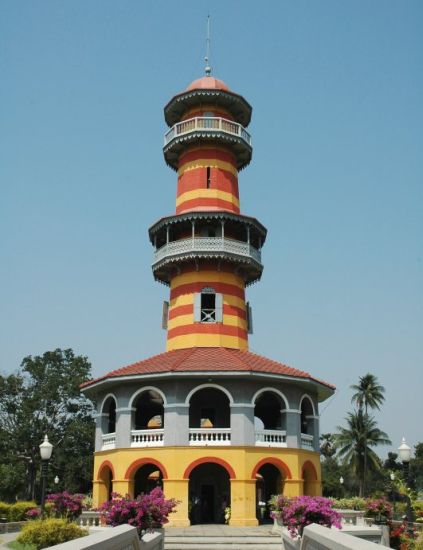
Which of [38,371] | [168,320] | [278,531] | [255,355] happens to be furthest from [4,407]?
[278,531]

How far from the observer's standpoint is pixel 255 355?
33594 millimetres

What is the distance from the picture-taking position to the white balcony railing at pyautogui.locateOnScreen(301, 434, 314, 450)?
31594mm

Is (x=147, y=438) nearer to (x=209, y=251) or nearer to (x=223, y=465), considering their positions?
(x=223, y=465)

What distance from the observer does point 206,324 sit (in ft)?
111

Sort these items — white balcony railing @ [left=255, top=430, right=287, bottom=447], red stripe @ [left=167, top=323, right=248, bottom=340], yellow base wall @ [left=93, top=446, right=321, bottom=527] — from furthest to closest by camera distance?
red stripe @ [left=167, top=323, right=248, bottom=340] < white balcony railing @ [left=255, top=430, right=287, bottom=447] < yellow base wall @ [left=93, top=446, right=321, bottom=527]

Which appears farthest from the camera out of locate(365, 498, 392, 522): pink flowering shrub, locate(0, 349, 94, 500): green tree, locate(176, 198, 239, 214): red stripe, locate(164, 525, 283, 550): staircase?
locate(0, 349, 94, 500): green tree

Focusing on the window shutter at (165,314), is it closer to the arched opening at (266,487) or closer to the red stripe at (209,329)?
the red stripe at (209,329)

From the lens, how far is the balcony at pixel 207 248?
→ 33.8 meters

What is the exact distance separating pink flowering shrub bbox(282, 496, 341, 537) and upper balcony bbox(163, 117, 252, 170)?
23.0 metres

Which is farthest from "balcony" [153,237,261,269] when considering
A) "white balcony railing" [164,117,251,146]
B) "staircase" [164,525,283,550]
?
"staircase" [164,525,283,550]

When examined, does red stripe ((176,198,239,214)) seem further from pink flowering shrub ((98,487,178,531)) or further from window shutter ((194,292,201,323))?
pink flowering shrub ((98,487,178,531))

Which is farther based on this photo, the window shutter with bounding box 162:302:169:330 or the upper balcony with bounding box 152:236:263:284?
the window shutter with bounding box 162:302:169:330

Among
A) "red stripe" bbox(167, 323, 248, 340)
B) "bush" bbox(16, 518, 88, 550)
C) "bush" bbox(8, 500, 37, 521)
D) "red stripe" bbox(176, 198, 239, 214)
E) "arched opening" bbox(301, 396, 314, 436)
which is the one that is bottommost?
"bush" bbox(8, 500, 37, 521)

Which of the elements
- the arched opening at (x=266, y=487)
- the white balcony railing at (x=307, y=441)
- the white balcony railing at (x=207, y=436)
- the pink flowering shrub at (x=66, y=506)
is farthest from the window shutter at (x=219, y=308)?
the pink flowering shrub at (x=66, y=506)
